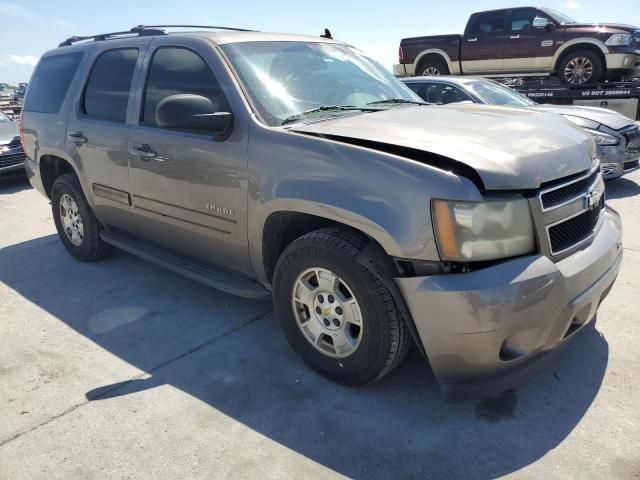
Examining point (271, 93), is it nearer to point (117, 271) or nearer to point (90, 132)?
point (90, 132)

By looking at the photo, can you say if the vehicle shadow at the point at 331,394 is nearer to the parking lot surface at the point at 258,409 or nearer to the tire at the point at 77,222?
the parking lot surface at the point at 258,409

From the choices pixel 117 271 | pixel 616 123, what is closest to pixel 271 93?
pixel 117 271

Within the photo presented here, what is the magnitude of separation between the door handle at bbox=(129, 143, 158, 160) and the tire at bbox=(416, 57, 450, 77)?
11.1 m

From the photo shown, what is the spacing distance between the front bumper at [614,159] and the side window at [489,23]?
21.9 ft

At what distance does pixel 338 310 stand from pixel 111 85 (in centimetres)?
274

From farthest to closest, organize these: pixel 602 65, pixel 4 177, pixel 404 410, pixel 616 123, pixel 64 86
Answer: pixel 602 65 < pixel 4 177 < pixel 616 123 < pixel 64 86 < pixel 404 410

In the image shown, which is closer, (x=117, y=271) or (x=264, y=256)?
(x=264, y=256)

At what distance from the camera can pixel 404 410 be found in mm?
2715

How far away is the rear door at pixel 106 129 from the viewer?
3967 millimetres

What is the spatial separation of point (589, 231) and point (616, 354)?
848 mm

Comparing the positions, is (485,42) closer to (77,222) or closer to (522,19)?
(522,19)

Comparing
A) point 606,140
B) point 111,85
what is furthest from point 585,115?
point 111,85

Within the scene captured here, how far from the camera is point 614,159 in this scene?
6.64m

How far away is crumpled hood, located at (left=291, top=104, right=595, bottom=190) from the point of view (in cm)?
237
